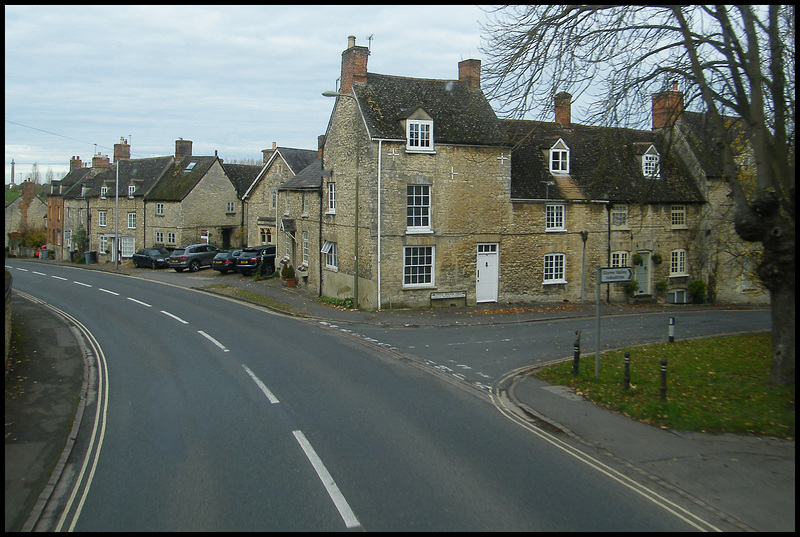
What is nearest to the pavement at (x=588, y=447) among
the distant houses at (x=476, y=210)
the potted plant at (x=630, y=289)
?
the distant houses at (x=476, y=210)

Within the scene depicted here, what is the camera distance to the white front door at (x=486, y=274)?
28.3 metres

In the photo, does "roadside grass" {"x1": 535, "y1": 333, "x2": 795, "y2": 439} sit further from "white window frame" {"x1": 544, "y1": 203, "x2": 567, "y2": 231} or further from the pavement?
"white window frame" {"x1": 544, "y1": 203, "x2": 567, "y2": 231}

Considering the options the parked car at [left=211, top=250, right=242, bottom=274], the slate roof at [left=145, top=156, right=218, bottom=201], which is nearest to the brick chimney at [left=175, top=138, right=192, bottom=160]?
the slate roof at [left=145, top=156, right=218, bottom=201]

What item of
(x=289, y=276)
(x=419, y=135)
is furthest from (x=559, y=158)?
(x=289, y=276)

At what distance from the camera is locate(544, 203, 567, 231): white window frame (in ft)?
98.3

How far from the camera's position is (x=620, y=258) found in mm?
32625

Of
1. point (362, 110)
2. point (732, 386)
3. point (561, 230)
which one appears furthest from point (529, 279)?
point (732, 386)

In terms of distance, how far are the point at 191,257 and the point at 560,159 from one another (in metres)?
28.1

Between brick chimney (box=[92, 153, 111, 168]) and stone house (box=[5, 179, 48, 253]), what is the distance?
1254 centimetres

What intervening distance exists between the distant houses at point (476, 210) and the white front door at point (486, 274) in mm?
77

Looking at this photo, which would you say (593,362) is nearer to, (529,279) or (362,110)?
(529,279)

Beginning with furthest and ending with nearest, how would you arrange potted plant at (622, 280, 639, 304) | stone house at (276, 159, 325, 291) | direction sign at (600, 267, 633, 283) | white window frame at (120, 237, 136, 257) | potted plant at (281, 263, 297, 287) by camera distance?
1. white window frame at (120, 237, 136, 257)
2. potted plant at (281, 263, 297, 287)
3. potted plant at (622, 280, 639, 304)
4. stone house at (276, 159, 325, 291)
5. direction sign at (600, 267, 633, 283)

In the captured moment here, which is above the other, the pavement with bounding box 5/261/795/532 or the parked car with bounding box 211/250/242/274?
the parked car with bounding box 211/250/242/274

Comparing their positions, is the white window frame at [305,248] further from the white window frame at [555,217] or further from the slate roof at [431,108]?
the white window frame at [555,217]
